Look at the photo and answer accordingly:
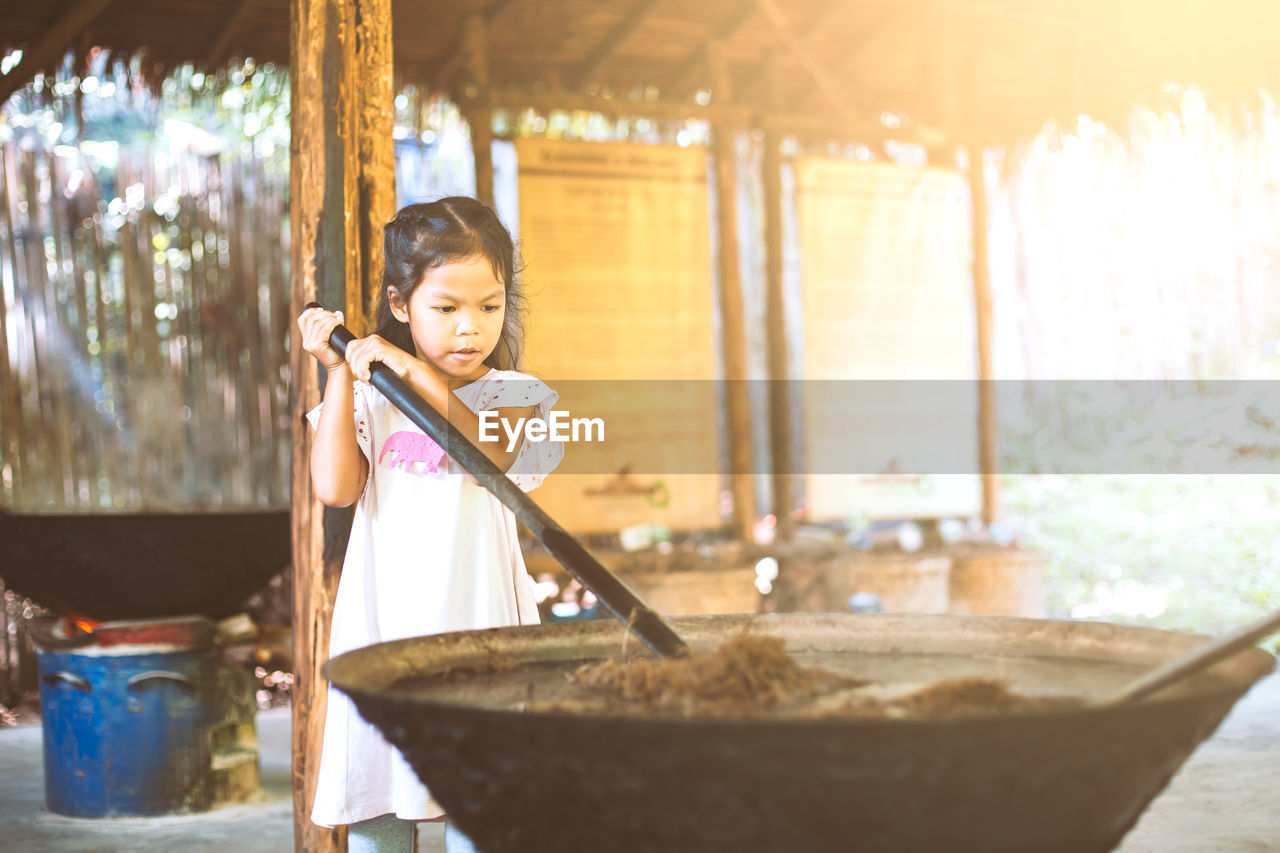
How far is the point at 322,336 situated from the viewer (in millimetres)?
1953

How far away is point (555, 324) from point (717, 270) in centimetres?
89

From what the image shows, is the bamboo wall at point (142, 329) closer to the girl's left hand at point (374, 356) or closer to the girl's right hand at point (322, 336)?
the girl's right hand at point (322, 336)

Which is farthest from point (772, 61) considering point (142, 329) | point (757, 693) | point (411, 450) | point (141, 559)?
point (757, 693)

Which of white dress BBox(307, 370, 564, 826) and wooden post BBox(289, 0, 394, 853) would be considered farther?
wooden post BBox(289, 0, 394, 853)

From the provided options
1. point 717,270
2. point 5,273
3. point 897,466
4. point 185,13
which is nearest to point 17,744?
point 5,273

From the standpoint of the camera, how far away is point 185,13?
4.16m

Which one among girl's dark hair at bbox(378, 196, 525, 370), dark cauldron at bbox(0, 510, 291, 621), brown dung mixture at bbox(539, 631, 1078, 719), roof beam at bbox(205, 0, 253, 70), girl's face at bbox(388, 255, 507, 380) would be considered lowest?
dark cauldron at bbox(0, 510, 291, 621)

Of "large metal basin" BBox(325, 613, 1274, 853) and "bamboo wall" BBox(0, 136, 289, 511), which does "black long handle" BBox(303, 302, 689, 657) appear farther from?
"bamboo wall" BBox(0, 136, 289, 511)

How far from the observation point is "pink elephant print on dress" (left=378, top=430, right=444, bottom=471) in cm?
201

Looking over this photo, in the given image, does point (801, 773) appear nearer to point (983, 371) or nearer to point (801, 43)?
point (801, 43)

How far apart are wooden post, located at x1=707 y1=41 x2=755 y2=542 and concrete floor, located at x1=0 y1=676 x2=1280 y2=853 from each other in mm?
1838

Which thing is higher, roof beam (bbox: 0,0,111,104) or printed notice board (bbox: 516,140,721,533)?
roof beam (bbox: 0,0,111,104)

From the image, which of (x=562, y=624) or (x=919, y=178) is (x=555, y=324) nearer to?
(x=919, y=178)

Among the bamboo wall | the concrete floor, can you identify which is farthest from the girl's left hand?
the bamboo wall
